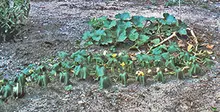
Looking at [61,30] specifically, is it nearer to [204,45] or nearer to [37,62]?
[37,62]

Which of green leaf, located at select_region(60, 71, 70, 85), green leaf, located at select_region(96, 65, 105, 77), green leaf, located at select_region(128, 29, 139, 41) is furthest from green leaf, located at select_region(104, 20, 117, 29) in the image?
green leaf, located at select_region(60, 71, 70, 85)

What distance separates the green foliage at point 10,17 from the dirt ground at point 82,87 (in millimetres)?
72

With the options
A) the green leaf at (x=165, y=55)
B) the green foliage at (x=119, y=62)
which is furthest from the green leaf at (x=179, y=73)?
the green leaf at (x=165, y=55)

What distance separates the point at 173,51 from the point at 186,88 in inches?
16.5

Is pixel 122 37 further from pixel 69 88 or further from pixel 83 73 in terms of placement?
pixel 69 88

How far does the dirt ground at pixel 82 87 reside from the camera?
1.84m

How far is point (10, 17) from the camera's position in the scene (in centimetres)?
262

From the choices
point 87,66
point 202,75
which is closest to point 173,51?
point 202,75

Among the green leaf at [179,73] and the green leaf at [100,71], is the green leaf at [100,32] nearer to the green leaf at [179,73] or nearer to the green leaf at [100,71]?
the green leaf at [100,71]

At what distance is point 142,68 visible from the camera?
221cm

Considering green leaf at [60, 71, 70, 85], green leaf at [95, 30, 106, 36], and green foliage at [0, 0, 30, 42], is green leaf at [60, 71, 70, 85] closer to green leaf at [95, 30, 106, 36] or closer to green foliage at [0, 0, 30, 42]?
green leaf at [95, 30, 106, 36]

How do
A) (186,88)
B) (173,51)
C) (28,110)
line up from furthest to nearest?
(173,51) < (186,88) < (28,110)

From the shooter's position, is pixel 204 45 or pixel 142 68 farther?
pixel 204 45

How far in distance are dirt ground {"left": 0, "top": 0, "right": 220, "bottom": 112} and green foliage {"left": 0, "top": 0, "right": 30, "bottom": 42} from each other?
0.23 feet
